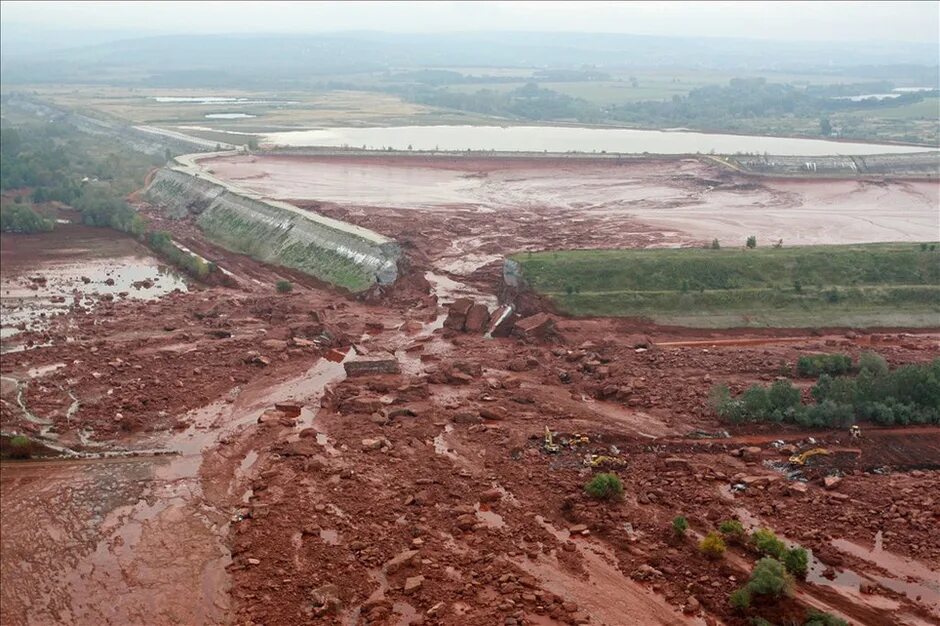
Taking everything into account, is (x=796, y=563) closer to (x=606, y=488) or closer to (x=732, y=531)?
(x=732, y=531)

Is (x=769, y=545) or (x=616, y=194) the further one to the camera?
(x=616, y=194)

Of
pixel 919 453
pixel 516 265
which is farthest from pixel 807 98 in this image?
pixel 919 453

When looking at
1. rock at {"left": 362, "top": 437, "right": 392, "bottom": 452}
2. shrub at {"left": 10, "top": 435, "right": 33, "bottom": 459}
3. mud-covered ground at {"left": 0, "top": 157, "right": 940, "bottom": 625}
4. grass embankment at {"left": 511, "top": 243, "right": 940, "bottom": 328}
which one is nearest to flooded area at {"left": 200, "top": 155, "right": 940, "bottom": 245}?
grass embankment at {"left": 511, "top": 243, "right": 940, "bottom": 328}

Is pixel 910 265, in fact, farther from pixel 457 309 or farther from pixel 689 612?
pixel 689 612

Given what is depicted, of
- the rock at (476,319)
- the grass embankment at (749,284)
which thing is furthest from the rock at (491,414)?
the grass embankment at (749,284)

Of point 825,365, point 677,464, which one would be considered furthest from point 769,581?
point 825,365

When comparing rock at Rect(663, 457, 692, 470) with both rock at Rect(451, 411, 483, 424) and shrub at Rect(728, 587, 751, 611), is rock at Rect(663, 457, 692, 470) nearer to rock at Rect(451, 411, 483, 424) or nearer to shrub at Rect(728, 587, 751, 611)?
shrub at Rect(728, 587, 751, 611)
